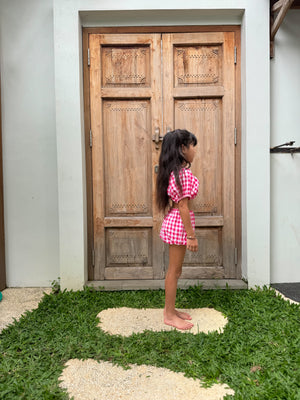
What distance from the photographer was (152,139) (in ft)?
11.0

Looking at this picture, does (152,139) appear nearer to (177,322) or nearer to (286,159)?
(286,159)

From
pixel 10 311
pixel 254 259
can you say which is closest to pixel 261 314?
pixel 254 259

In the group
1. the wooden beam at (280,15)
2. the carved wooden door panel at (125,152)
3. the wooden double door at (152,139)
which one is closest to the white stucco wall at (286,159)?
the wooden beam at (280,15)

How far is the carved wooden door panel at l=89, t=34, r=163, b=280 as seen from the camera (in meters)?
3.32

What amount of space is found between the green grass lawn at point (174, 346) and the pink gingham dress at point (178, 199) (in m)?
0.70

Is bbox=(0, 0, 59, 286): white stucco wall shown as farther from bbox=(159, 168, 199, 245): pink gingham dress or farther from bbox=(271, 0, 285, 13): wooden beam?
bbox=(271, 0, 285, 13): wooden beam

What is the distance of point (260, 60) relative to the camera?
10.3 feet

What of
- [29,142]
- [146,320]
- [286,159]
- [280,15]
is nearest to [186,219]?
[146,320]

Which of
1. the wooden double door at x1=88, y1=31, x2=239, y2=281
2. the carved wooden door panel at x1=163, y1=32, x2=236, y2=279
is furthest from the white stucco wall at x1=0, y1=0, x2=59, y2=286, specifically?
the carved wooden door panel at x1=163, y1=32, x2=236, y2=279

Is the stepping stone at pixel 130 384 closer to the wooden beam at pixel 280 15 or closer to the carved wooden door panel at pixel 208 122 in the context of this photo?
the carved wooden door panel at pixel 208 122

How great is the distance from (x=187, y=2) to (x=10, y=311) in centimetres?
332

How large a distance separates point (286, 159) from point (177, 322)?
2002 mm

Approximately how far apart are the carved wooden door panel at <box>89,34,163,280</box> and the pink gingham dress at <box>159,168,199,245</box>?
2.98 ft

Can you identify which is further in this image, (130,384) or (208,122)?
(208,122)
